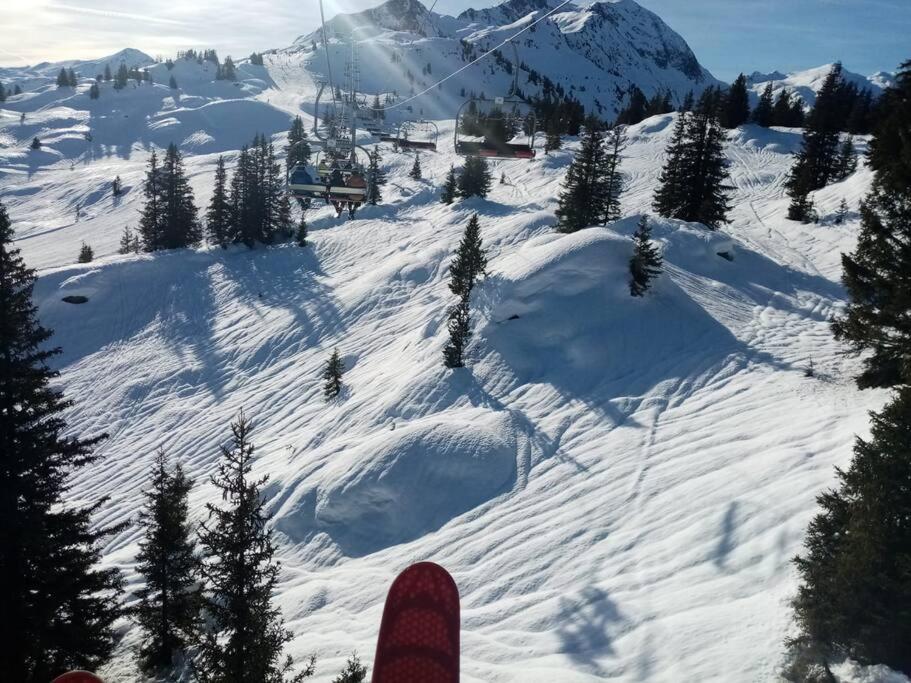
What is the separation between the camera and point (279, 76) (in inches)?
6496

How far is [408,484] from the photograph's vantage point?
16.1 meters

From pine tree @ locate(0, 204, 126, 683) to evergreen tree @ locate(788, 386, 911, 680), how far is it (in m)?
13.7

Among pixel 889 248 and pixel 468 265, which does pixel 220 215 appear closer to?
pixel 468 265

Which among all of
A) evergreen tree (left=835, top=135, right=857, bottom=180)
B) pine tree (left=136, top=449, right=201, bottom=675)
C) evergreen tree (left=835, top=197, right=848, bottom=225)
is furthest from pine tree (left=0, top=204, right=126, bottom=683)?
evergreen tree (left=835, top=135, right=857, bottom=180)

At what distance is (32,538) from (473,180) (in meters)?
43.9

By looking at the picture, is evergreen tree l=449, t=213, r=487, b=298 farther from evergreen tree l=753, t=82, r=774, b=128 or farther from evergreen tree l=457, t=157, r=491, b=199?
evergreen tree l=753, t=82, r=774, b=128

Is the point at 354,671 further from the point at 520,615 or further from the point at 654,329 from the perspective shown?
the point at 654,329

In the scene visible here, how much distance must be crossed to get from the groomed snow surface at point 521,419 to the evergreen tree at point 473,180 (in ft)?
10.9

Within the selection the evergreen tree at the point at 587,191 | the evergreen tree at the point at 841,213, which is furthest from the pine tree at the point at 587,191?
the evergreen tree at the point at 841,213

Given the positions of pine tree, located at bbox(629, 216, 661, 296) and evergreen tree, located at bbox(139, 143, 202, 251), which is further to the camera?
evergreen tree, located at bbox(139, 143, 202, 251)

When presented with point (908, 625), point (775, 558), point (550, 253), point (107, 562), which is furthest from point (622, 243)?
point (107, 562)

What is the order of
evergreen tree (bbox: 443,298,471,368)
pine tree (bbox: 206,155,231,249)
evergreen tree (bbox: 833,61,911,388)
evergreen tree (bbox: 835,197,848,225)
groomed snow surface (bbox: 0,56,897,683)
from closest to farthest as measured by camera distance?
groomed snow surface (bbox: 0,56,897,683)
evergreen tree (bbox: 833,61,911,388)
evergreen tree (bbox: 443,298,471,368)
evergreen tree (bbox: 835,197,848,225)
pine tree (bbox: 206,155,231,249)

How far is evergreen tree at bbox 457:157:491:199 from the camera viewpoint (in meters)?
48.1

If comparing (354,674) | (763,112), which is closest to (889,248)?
(354,674)
